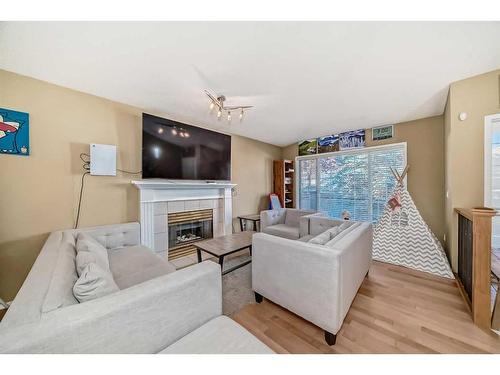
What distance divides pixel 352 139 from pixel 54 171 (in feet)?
15.6

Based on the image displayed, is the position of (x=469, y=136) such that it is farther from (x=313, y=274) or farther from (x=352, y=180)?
(x=313, y=274)

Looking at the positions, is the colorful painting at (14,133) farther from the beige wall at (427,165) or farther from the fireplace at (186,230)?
the beige wall at (427,165)

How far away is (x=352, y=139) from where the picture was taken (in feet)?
12.7

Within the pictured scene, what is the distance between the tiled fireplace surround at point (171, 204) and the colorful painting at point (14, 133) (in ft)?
3.34

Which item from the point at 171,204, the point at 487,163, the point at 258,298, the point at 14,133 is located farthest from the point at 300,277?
the point at 14,133

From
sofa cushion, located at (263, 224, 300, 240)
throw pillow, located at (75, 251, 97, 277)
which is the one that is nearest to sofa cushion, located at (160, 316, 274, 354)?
throw pillow, located at (75, 251, 97, 277)

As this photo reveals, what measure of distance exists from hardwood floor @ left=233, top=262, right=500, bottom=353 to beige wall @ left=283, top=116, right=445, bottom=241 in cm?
154

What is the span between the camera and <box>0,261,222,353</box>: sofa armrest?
623 mm

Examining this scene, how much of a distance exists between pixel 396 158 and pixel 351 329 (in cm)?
316

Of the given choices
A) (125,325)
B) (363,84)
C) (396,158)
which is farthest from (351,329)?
(396,158)

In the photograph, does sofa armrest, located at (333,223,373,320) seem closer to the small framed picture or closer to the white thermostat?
the small framed picture

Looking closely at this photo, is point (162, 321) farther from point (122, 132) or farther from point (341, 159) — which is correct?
point (341, 159)

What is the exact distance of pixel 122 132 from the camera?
252 centimetres
